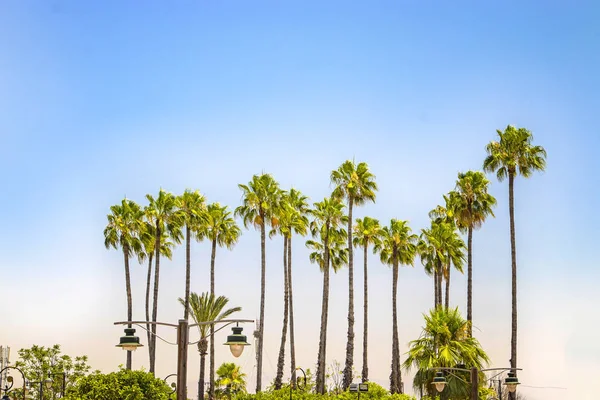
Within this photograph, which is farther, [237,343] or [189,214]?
[189,214]

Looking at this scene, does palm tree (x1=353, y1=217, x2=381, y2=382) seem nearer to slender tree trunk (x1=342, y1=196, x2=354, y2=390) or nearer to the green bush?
slender tree trunk (x1=342, y1=196, x2=354, y2=390)

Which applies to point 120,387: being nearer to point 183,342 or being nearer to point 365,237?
point 183,342

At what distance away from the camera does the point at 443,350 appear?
46.0 m

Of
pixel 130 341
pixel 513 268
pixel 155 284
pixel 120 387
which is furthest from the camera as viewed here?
pixel 155 284

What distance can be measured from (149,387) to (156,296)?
1443 inches

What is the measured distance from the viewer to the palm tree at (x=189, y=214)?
78188mm

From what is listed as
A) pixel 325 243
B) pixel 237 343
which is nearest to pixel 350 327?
pixel 325 243

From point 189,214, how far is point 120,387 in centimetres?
3824

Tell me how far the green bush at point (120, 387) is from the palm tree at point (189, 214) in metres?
33.1

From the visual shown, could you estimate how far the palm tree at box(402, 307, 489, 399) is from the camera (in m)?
45.1

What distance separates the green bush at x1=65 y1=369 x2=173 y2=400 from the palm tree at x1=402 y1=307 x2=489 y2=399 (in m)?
13.3

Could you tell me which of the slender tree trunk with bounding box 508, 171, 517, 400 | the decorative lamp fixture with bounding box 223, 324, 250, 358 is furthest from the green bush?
the slender tree trunk with bounding box 508, 171, 517, 400

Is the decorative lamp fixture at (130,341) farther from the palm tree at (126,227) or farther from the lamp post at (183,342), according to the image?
the palm tree at (126,227)

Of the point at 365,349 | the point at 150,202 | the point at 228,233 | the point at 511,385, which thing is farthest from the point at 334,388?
the point at 511,385
